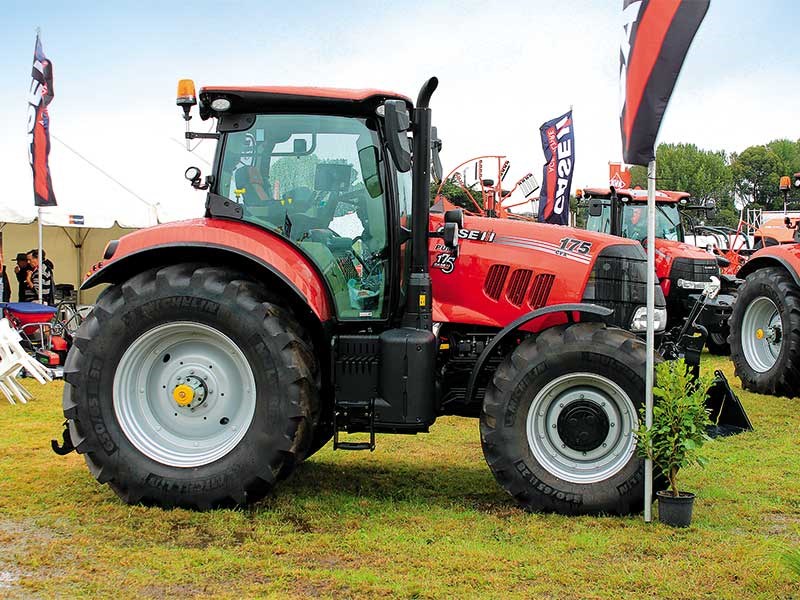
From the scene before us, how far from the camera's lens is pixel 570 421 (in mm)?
5000

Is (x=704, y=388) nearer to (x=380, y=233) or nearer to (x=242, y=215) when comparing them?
(x=380, y=233)

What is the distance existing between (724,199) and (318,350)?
199 ft

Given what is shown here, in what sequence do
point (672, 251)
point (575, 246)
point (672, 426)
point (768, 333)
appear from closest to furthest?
point (672, 426)
point (575, 246)
point (768, 333)
point (672, 251)

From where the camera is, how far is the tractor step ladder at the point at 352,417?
16.6ft

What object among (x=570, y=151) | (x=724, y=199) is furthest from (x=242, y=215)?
(x=724, y=199)

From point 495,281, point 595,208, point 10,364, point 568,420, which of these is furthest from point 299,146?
point 595,208

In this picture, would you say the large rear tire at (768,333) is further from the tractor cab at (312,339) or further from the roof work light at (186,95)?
the roof work light at (186,95)

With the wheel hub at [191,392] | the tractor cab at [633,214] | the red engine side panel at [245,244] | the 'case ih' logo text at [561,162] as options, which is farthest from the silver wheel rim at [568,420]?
the 'case ih' logo text at [561,162]

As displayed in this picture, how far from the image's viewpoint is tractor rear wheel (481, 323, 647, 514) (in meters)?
4.91

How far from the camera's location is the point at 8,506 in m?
5.09

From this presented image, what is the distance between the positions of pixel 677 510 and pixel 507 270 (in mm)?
1757

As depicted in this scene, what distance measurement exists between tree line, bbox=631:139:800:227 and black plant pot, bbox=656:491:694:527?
58018mm

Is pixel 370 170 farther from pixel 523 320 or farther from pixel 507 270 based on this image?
pixel 523 320

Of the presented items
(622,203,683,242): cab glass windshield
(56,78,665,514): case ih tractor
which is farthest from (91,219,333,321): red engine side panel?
(622,203,683,242): cab glass windshield
